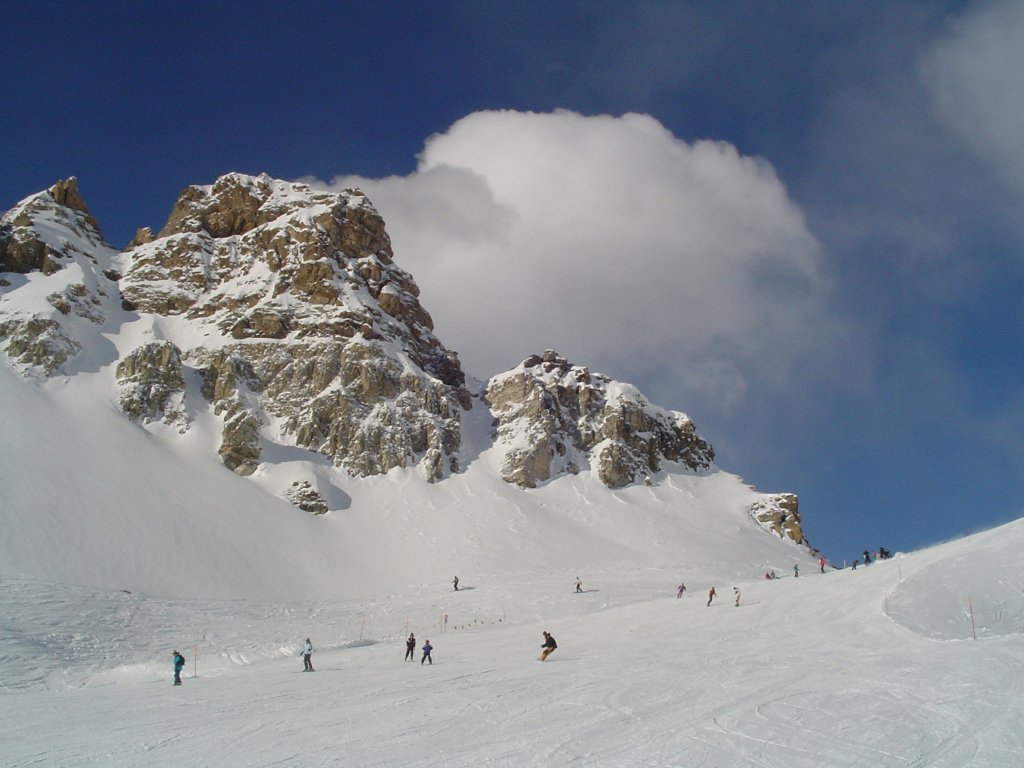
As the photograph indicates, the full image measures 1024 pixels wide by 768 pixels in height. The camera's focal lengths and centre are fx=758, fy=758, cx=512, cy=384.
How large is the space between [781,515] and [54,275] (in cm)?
9232

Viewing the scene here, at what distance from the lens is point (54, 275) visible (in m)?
86.1

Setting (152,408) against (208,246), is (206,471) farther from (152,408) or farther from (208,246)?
(208,246)

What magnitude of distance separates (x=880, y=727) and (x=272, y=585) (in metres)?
47.8

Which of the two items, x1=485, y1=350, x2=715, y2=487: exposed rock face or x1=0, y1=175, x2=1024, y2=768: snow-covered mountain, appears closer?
x1=0, y1=175, x2=1024, y2=768: snow-covered mountain

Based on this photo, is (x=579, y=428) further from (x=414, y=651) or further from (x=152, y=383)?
(x=414, y=651)

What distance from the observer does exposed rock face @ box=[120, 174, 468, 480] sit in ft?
270

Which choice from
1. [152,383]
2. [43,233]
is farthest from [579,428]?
[43,233]

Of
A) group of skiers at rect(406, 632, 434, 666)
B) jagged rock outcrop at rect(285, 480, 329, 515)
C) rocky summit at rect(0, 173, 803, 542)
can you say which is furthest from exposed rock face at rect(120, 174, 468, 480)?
group of skiers at rect(406, 632, 434, 666)

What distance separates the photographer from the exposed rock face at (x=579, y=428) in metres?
92.8

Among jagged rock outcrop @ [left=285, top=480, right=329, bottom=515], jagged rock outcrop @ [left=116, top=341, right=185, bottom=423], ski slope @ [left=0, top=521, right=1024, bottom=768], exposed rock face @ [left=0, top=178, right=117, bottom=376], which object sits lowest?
ski slope @ [left=0, top=521, right=1024, bottom=768]

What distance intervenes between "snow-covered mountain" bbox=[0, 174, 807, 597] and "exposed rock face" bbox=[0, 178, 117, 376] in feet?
0.89

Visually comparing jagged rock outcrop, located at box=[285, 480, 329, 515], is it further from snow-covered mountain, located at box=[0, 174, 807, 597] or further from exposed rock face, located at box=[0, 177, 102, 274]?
exposed rock face, located at box=[0, 177, 102, 274]

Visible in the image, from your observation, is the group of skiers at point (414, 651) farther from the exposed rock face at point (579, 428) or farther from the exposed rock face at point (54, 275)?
the exposed rock face at point (54, 275)

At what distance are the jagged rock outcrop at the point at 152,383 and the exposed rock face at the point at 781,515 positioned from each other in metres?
70.0
